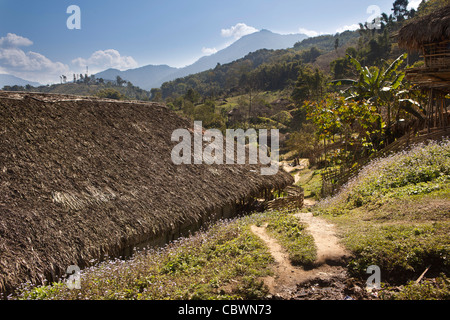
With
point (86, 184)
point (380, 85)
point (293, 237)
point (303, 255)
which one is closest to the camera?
point (303, 255)

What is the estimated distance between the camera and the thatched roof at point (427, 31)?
35.0ft

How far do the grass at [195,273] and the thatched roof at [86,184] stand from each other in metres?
0.54

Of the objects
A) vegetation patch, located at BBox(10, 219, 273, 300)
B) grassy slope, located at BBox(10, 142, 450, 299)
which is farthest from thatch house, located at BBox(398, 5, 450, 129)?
vegetation patch, located at BBox(10, 219, 273, 300)

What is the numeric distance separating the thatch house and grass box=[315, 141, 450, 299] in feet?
8.87

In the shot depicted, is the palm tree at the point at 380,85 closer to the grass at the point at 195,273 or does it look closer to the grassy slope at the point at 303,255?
the grassy slope at the point at 303,255

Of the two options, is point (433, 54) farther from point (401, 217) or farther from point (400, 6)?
point (400, 6)

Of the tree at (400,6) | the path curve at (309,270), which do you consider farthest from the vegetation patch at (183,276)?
the tree at (400,6)

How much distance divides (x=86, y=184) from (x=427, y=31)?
42.6 feet

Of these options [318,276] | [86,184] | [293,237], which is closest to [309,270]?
[318,276]

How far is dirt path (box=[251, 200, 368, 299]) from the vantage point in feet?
14.9

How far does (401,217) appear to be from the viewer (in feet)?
19.6

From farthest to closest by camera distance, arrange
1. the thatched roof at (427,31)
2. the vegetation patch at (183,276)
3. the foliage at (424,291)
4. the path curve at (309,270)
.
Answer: the thatched roof at (427,31) < the path curve at (309,270) < the vegetation patch at (183,276) < the foliage at (424,291)
